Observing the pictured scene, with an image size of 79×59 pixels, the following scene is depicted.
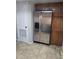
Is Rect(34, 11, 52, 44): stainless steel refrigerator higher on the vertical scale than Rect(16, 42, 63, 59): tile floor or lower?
higher

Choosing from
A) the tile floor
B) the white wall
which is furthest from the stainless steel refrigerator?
the tile floor

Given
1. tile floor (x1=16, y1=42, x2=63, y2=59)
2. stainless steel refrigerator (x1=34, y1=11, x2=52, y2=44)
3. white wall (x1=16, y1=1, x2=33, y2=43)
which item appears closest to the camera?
tile floor (x1=16, y1=42, x2=63, y2=59)

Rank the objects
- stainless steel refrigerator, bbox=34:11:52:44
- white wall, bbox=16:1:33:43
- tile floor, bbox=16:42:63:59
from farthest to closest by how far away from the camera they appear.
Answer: white wall, bbox=16:1:33:43 < stainless steel refrigerator, bbox=34:11:52:44 < tile floor, bbox=16:42:63:59

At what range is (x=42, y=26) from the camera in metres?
5.79

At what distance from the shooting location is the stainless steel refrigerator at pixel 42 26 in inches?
223

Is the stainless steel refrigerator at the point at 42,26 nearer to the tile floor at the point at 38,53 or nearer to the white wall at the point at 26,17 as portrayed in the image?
the white wall at the point at 26,17

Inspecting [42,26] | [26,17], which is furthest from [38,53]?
[26,17]

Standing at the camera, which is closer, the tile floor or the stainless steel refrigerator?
the tile floor

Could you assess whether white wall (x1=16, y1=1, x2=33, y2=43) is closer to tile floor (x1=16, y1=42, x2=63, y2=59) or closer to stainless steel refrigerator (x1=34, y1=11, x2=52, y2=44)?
stainless steel refrigerator (x1=34, y1=11, x2=52, y2=44)

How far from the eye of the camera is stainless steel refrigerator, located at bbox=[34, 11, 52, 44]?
5652 millimetres
